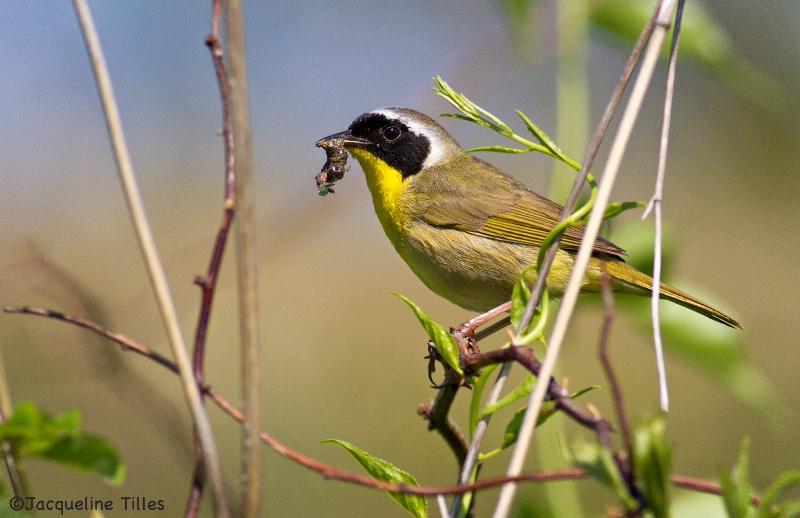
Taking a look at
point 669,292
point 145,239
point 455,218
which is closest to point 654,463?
point 145,239

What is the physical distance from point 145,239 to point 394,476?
468 millimetres

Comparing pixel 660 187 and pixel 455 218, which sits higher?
pixel 660 187

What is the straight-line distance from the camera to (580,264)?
1032 mm

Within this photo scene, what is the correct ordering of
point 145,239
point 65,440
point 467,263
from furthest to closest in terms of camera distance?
point 467,263
point 145,239
point 65,440

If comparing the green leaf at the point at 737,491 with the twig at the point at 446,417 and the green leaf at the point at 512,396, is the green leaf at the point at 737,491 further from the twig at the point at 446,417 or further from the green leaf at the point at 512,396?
the twig at the point at 446,417

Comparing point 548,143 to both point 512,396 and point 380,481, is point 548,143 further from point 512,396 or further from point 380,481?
point 380,481

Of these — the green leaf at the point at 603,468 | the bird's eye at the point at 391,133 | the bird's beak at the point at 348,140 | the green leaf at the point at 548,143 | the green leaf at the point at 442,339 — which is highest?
the bird's eye at the point at 391,133

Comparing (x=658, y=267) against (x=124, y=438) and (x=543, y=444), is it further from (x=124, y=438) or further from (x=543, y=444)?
(x=124, y=438)

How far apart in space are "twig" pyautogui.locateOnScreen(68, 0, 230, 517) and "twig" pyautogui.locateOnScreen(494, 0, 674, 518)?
0.34 m

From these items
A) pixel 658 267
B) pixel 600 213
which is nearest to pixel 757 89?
pixel 658 267

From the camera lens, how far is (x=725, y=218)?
9727 mm

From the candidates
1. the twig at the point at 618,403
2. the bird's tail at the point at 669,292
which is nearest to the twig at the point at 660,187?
the twig at the point at 618,403

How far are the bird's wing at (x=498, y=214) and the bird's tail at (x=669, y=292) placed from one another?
261 millimetres

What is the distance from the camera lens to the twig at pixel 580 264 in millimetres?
902
